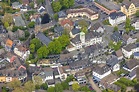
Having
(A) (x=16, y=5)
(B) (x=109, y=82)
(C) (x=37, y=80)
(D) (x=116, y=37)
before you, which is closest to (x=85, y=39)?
(D) (x=116, y=37)

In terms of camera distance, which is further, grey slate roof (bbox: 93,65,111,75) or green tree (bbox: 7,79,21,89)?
grey slate roof (bbox: 93,65,111,75)

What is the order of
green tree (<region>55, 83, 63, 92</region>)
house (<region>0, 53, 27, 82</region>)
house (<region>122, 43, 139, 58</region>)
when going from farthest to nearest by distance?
house (<region>122, 43, 139, 58</region>) → house (<region>0, 53, 27, 82</region>) → green tree (<region>55, 83, 63, 92</region>)

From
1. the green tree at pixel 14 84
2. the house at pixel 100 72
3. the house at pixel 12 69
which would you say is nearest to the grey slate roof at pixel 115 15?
the house at pixel 100 72

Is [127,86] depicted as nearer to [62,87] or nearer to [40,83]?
[62,87]

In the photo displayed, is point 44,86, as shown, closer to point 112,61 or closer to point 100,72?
point 100,72

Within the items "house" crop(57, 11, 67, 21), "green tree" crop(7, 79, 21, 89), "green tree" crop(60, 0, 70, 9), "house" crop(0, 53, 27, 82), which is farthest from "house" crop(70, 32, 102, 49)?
"green tree" crop(7, 79, 21, 89)

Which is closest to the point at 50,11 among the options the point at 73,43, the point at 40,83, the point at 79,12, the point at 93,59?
the point at 79,12

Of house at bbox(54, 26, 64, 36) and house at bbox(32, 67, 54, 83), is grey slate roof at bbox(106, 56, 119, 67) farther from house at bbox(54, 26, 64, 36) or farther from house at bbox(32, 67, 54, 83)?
house at bbox(54, 26, 64, 36)
